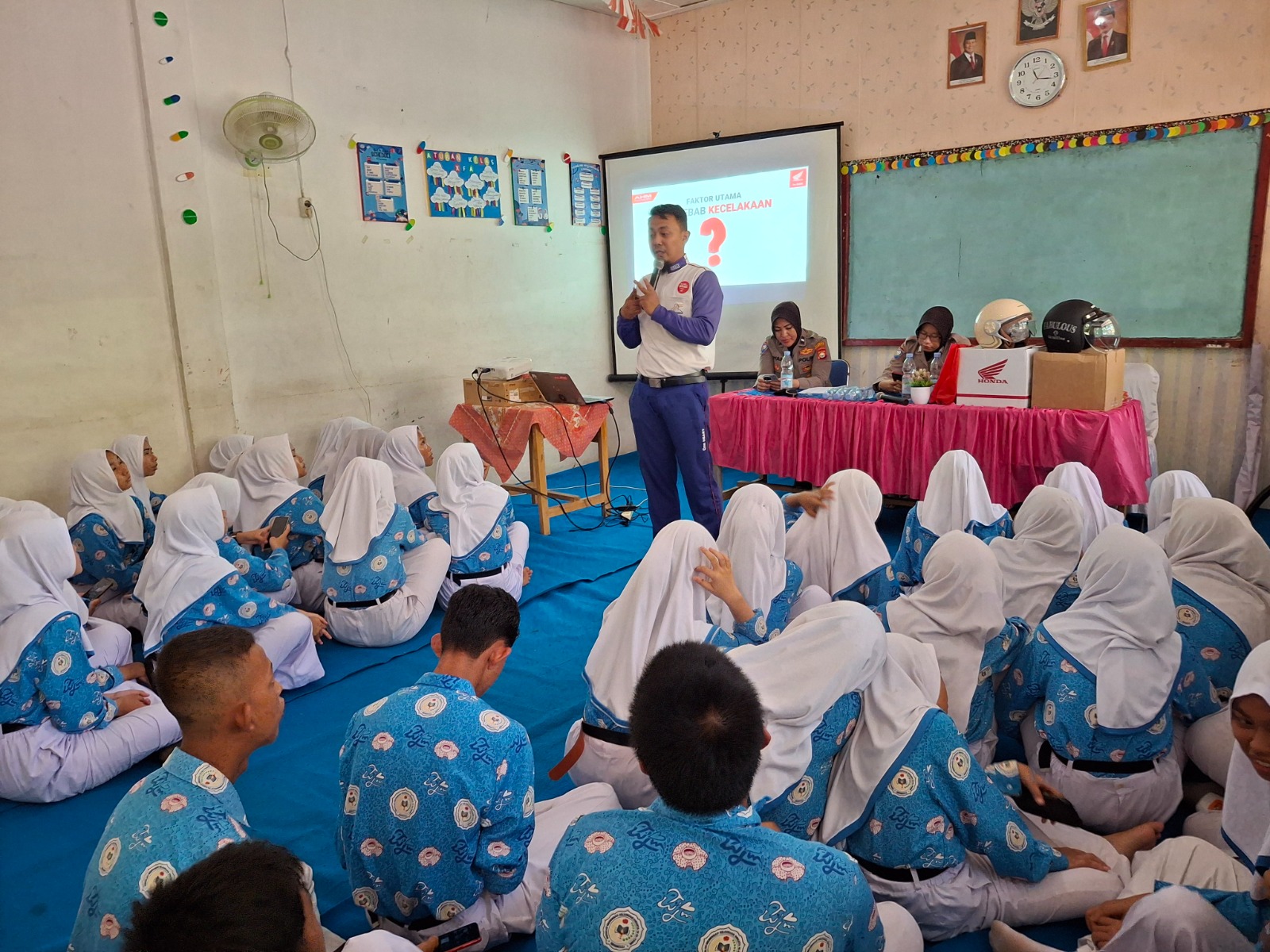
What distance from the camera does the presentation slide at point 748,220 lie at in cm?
636

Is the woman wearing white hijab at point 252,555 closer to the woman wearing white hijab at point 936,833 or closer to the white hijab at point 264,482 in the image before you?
the white hijab at point 264,482

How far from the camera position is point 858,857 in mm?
1824

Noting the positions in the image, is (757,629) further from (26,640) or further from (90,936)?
(26,640)

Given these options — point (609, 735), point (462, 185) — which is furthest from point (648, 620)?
point (462, 185)

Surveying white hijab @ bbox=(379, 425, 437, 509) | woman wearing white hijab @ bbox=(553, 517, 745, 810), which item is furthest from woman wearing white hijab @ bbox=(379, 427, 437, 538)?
woman wearing white hijab @ bbox=(553, 517, 745, 810)

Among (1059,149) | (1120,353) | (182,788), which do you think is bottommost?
(182,788)

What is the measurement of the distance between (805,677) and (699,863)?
637 mm

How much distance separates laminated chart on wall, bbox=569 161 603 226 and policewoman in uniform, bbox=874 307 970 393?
10.2 ft

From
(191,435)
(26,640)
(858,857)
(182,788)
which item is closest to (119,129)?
(191,435)

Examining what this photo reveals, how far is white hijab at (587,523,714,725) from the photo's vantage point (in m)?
2.09

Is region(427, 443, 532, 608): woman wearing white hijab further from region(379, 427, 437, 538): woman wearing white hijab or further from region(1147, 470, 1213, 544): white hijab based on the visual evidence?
region(1147, 470, 1213, 544): white hijab

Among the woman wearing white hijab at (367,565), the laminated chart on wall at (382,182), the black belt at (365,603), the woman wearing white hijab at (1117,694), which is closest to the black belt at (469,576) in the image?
the woman wearing white hijab at (367,565)

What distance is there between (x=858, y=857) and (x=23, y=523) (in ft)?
8.53

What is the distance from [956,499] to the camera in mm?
3186
